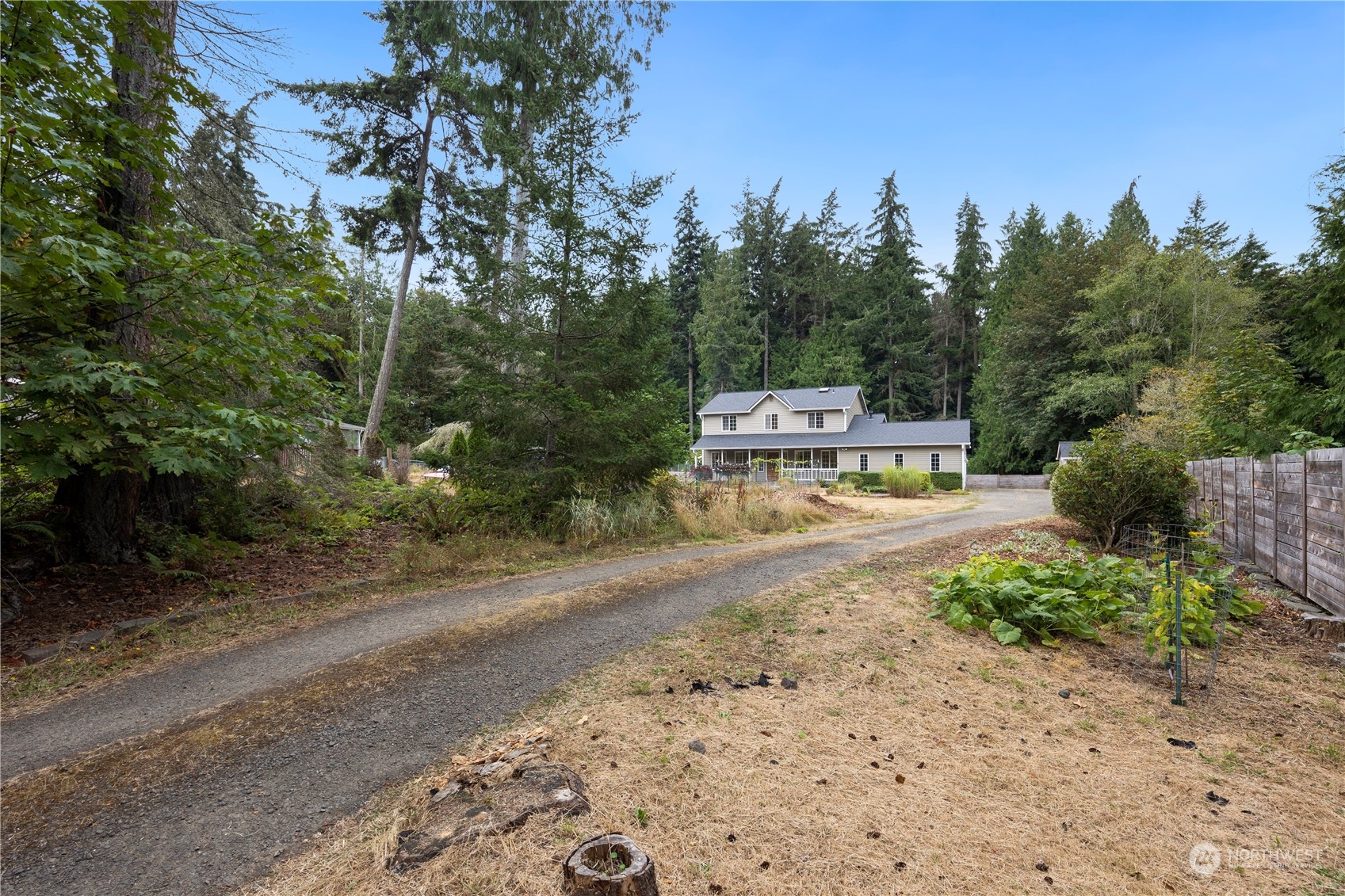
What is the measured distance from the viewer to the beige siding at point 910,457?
99.1 ft

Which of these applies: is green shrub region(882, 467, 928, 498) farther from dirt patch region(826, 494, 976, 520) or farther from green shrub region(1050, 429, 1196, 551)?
green shrub region(1050, 429, 1196, 551)

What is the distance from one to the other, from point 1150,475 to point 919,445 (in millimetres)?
23819

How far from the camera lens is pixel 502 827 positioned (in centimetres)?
192

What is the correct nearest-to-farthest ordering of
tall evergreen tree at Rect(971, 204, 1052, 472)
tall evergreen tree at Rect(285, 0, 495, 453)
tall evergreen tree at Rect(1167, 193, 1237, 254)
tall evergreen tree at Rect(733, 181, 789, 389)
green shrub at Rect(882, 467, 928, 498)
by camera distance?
1. tall evergreen tree at Rect(285, 0, 495, 453)
2. green shrub at Rect(882, 467, 928, 498)
3. tall evergreen tree at Rect(1167, 193, 1237, 254)
4. tall evergreen tree at Rect(971, 204, 1052, 472)
5. tall evergreen tree at Rect(733, 181, 789, 389)

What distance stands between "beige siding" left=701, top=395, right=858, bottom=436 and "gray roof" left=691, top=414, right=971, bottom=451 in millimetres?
341

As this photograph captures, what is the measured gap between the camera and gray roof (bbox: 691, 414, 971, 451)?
30.5 meters

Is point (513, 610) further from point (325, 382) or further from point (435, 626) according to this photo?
point (325, 382)

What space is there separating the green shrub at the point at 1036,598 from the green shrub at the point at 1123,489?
3.22 meters

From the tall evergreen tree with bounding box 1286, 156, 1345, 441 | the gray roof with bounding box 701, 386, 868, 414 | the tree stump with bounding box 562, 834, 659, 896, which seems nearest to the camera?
the tree stump with bounding box 562, 834, 659, 896

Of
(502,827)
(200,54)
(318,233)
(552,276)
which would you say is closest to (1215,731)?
(502,827)

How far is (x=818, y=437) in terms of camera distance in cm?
3275

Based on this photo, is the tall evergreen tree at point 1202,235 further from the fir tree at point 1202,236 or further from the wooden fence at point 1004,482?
the wooden fence at point 1004,482

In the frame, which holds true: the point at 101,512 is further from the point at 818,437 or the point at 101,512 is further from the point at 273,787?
the point at 818,437

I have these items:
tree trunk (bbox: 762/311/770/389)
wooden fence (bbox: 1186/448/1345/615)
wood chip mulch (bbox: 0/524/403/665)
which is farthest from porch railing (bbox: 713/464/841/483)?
wood chip mulch (bbox: 0/524/403/665)
